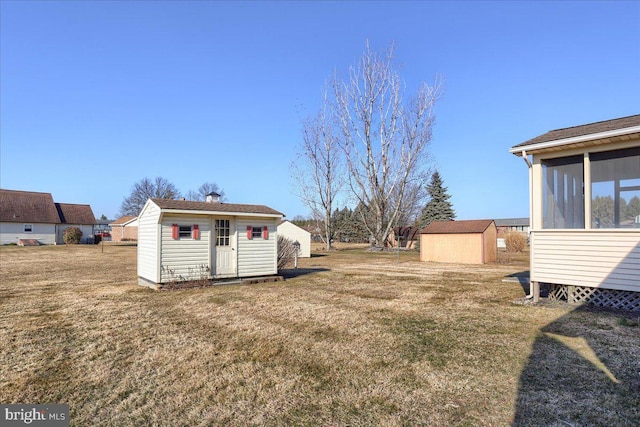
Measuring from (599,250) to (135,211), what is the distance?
6236cm

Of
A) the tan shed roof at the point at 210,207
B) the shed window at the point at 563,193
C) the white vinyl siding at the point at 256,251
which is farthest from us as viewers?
the white vinyl siding at the point at 256,251

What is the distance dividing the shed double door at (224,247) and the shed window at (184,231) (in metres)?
0.81

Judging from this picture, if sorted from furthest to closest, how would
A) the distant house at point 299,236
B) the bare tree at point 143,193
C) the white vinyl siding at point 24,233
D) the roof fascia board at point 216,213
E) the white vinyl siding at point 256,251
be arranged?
the bare tree at point 143,193 < the white vinyl siding at point 24,233 < the distant house at point 299,236 < the white vinyl siding at point 256,251 < the roof fascia board at point 216,213

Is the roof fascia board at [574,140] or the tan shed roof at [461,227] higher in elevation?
the roof fascia board at [574,140]

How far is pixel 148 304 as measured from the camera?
805 cm

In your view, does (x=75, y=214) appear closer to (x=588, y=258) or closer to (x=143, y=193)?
(x=143, y=193)

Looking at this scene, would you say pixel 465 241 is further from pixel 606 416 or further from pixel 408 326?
pixel 606 416

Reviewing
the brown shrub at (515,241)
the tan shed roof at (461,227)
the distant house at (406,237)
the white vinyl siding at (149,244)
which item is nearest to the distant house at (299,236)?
the tan shed roof at (461,227)

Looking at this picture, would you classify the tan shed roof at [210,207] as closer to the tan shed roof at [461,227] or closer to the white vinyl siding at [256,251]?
the white vinyl siding at [256,251]

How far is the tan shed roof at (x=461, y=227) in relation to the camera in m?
19.6

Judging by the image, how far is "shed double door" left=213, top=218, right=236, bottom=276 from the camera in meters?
11.3

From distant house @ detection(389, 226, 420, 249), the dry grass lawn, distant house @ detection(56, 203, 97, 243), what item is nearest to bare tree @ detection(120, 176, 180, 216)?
distant house @ detection(56, 203, 97, 243)

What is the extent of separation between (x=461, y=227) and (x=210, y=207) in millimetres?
14850

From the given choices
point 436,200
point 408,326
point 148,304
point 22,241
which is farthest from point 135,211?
point 408,326
